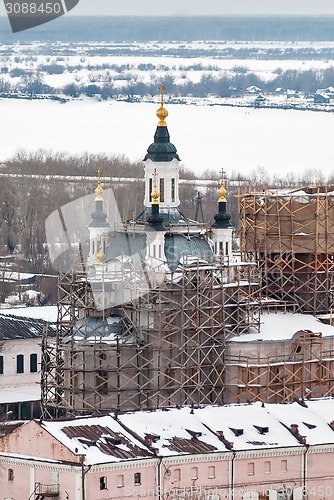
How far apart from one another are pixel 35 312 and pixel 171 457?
82.7 ft

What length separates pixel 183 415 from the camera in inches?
2108

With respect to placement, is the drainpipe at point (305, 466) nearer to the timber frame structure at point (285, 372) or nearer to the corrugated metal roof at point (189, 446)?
the corrugated metal roof at point (189, 446)

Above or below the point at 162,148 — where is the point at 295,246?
below

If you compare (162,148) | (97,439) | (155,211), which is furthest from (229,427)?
(162,148)

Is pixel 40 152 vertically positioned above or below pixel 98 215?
below

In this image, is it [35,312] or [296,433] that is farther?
[35,312]

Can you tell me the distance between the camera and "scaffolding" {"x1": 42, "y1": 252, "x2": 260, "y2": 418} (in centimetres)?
5944

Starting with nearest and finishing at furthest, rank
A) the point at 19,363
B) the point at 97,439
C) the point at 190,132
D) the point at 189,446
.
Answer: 1. the point at 97,439
2. the point at 189,446
3. the point at 19,363
4. the point at 190,132

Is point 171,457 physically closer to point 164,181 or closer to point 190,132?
point 164,181

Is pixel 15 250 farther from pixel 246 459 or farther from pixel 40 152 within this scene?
pixel 246 459

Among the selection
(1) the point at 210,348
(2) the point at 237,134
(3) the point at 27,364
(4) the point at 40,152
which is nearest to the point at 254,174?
(4) the point at 40,152

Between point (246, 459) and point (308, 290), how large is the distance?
1327cm

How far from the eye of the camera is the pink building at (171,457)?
49.6 metres

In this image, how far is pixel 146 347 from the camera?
5962cm
